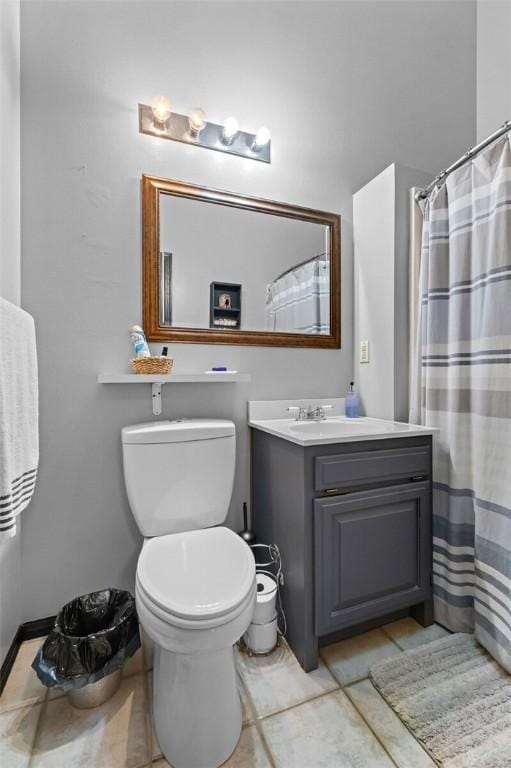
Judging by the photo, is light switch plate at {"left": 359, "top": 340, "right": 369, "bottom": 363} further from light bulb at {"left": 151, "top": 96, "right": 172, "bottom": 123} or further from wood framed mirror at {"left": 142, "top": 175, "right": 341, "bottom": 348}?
light bulb at {"left": 151, "top": 96, "right": 172, "bottom": 123}

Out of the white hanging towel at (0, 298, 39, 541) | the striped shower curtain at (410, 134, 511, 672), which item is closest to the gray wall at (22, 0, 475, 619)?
the white hanging towel at (0, 298, 39, 541)

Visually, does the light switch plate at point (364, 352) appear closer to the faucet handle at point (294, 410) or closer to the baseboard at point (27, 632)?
the faucet handle at point (294, 410)

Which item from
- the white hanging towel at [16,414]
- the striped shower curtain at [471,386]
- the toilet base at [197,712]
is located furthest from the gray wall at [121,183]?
the toilet base at [197,712]

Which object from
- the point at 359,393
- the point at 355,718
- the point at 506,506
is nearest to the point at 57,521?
the point at 355,718

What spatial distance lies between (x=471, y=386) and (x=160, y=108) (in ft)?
5.57

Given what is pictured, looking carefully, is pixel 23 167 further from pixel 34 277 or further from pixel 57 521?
pixel 57 521

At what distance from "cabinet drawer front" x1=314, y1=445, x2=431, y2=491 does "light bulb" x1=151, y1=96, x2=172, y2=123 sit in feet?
5.04

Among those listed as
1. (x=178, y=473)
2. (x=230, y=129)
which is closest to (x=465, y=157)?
(x=230, y=129)

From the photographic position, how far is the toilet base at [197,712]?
969 mm

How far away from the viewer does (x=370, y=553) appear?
52.9 inches

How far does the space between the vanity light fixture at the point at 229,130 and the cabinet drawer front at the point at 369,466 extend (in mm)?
1467

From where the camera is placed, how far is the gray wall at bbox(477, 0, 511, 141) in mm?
2072

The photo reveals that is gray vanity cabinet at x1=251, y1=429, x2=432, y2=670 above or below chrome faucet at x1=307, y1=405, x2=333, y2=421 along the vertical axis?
below

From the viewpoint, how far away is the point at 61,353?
4.75 feet
